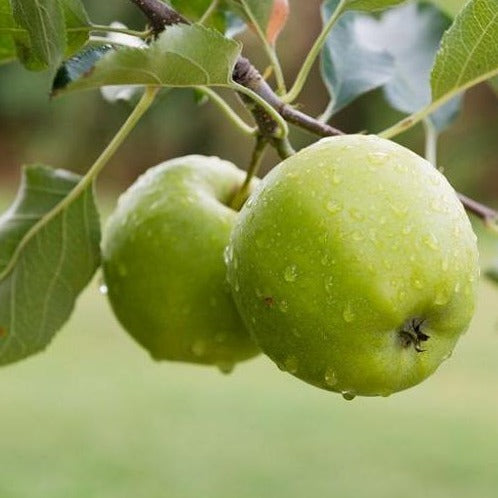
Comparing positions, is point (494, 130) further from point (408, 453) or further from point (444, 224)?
point (444, 224)

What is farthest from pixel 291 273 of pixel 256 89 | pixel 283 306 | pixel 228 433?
pixel 228 433

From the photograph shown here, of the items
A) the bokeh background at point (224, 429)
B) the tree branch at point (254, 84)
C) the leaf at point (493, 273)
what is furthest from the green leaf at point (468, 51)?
the bokeh background at point (224, 429)

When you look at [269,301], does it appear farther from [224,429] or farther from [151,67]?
[224,429]

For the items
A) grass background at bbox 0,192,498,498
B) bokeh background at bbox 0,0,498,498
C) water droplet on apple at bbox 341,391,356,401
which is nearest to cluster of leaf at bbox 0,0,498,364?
water droplet on apple at bbox 341,391,356,401

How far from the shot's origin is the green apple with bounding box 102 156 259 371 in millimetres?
916

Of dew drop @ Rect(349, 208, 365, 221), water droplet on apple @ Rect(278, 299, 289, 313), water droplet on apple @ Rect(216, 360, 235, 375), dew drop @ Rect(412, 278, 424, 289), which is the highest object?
dew drop @ Rect(349, 208, 365, 221)

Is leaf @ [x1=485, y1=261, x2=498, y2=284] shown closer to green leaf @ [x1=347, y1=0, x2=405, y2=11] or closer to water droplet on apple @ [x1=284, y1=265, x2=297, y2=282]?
green leaf @ [x1=347, y1=0, x2=405, y2=11]

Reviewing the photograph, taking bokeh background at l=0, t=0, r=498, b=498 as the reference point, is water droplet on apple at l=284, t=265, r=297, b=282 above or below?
above

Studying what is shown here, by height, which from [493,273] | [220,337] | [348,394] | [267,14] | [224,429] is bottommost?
[224,429]

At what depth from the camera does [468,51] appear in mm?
846

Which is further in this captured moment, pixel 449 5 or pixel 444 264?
pixel 449 5

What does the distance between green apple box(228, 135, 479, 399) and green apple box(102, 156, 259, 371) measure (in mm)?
159

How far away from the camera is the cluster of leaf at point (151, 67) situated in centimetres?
68

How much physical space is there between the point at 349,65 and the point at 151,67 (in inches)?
21.4
